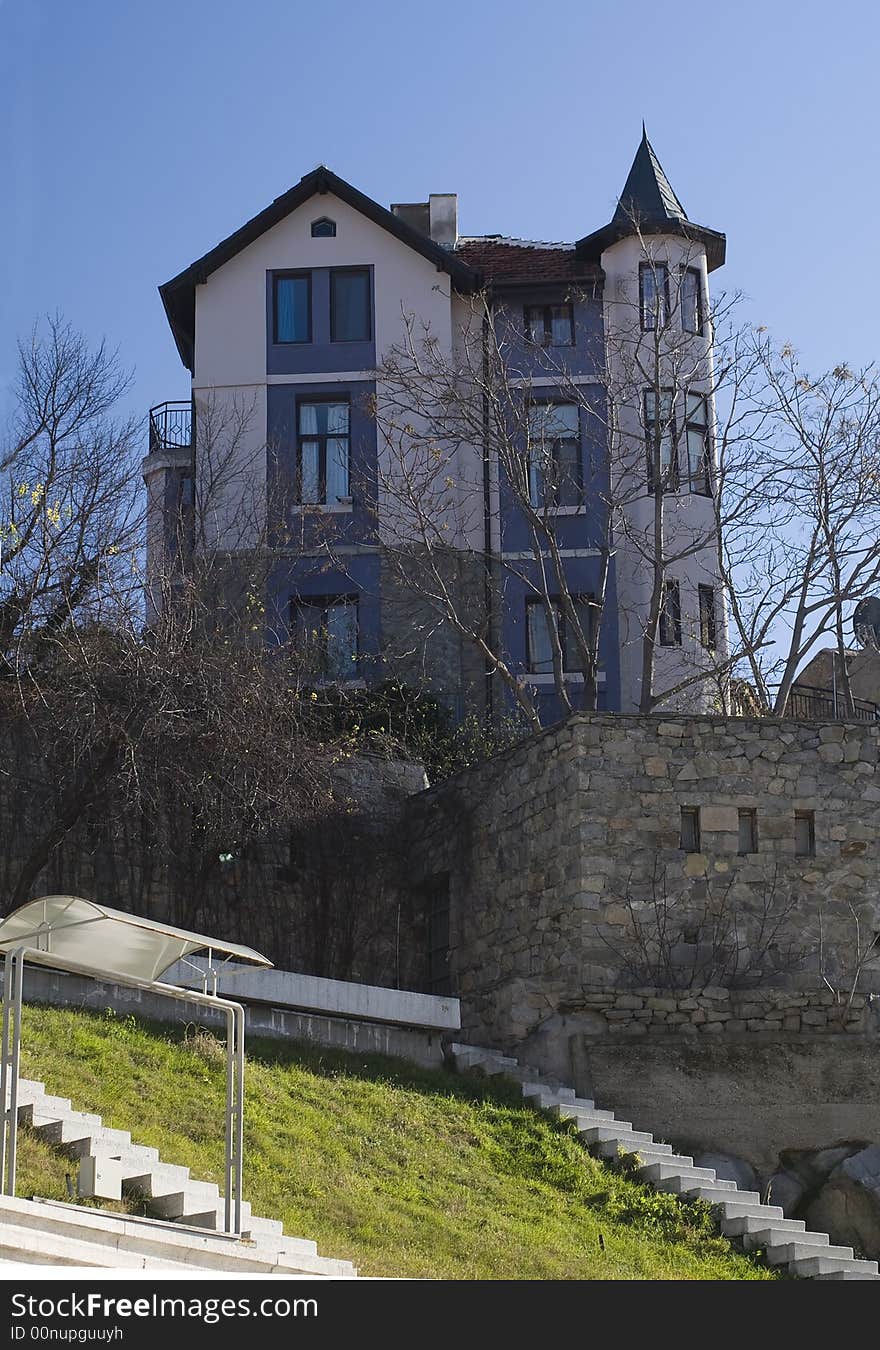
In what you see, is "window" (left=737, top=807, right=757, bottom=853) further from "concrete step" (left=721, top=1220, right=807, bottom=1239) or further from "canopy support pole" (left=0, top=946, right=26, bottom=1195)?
"canopy support pole" (left=0, top=946, right=26, bottom=1195)

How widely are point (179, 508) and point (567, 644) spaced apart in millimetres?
6568

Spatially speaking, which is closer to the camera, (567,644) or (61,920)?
(61,920)

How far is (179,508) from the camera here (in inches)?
1214

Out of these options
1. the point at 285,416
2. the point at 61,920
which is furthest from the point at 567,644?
the point at 61,920

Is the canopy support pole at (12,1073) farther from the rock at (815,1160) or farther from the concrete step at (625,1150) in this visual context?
the rock at (815,1160)

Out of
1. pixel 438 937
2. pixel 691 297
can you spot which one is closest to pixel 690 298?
pixel 691 297

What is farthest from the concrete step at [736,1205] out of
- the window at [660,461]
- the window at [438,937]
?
the window at [660,461]

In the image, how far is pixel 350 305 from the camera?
34.1 meters

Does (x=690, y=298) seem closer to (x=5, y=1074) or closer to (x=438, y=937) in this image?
(x=438, y=937)

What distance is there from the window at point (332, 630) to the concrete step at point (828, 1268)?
14.4 m

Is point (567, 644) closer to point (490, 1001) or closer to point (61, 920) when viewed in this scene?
point (490, 1001)

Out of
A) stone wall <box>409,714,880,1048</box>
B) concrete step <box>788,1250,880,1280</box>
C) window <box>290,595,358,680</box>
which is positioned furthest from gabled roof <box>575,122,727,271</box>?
concrete step <box>788,1250,880,1280</box>

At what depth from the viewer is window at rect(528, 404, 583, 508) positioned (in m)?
29.8

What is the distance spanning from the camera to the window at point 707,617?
103ft
